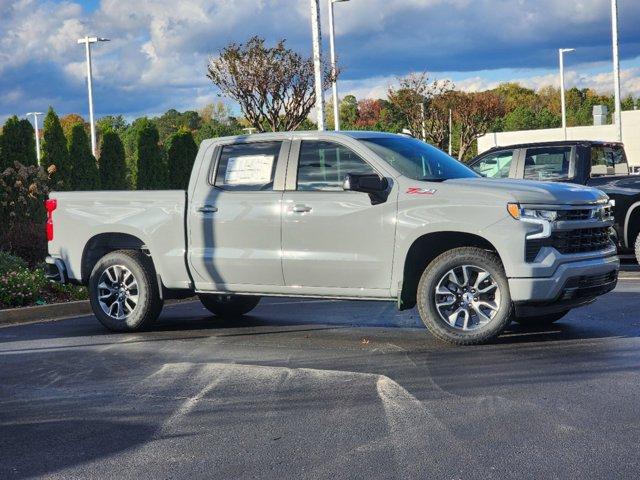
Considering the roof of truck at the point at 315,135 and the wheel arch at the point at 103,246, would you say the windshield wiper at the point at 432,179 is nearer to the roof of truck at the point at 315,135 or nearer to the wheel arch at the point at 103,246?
the roof of truck at the point at 315,135

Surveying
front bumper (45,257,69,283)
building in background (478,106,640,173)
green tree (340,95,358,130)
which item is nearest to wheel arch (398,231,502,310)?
front bumper (45,257,69,283)

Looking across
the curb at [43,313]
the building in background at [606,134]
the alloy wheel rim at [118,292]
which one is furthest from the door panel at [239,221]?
the building in background at [606,134]

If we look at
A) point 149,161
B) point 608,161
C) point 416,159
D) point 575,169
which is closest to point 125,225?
point 416,159

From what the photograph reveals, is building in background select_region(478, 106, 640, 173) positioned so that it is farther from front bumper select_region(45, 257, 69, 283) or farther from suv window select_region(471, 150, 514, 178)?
front bumper select_region(45, 257, 69, 283)

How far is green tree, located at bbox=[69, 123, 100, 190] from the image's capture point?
2275 centimetres

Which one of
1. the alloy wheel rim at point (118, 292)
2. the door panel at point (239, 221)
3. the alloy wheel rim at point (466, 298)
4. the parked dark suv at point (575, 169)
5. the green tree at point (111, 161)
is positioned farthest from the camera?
the green tree at point (111, 161)

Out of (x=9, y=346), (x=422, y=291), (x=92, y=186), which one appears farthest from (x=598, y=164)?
(x=92, y=186)

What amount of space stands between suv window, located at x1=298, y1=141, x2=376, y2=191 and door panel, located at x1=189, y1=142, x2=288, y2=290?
0.23 metres

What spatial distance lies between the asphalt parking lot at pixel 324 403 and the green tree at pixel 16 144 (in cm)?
931

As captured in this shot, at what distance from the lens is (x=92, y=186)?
75.8 feet

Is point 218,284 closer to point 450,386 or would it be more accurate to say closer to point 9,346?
point 9,346

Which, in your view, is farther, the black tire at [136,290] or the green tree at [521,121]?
the green tree at [521,121]

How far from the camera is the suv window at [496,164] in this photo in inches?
589

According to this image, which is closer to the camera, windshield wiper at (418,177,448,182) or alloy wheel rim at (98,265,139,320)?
windshield wiper at (418,177,448,182)
